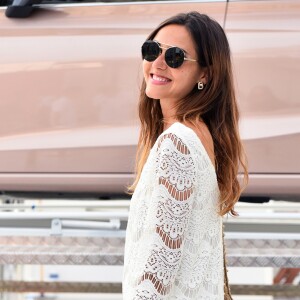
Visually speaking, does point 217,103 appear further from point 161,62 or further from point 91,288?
point 91,288

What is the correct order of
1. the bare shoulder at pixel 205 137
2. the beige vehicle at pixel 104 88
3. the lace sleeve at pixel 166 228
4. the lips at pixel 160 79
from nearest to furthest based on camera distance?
the lace sleeve at pixel 166 228, the bare shoulder at pixel 205 137, the lips at pixel 160 79, the beige vehicle at pixel 104 88

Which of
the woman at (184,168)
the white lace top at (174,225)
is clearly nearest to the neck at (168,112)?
the woman at (184,168)

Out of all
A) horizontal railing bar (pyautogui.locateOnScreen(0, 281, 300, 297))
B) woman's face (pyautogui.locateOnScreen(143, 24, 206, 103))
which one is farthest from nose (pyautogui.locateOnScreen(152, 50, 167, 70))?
horizontal railing bar (pyautogui.locateOnScreen(0, 281, 300, 297))

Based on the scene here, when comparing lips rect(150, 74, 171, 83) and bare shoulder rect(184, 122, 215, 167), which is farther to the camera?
lips rect(150, 74, 171, 83)

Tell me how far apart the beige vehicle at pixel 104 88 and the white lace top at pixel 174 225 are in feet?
5.79

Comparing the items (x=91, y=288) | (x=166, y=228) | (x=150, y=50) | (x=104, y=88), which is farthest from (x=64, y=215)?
(x=166, y=228)

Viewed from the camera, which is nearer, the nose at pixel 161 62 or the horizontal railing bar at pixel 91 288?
the nose at pixel 161 62

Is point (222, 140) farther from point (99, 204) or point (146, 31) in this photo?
point (99, 204)

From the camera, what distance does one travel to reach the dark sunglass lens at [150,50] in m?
1.45

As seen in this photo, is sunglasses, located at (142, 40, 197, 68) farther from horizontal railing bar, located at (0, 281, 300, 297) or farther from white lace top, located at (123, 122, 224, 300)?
horizontal railing bar, located at (0, 281, 300, 297)

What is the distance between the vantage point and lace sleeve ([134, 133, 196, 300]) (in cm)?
121

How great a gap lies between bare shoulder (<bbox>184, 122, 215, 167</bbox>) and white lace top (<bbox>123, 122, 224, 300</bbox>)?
42mm

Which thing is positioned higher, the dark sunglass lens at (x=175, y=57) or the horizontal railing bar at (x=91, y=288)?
the dark sunglass lens at (x=175, y=57)

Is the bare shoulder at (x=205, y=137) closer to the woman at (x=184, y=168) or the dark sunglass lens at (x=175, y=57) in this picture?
the woman at (x=184, y=168)
